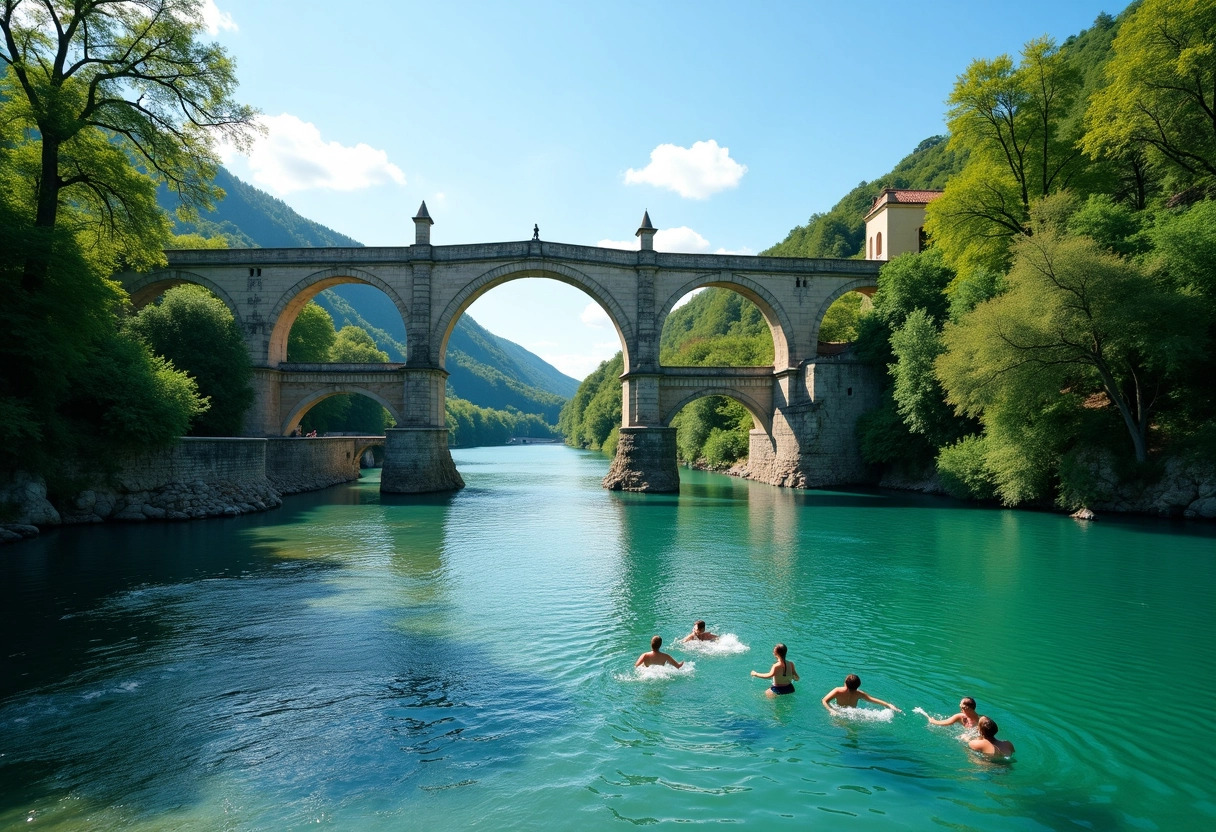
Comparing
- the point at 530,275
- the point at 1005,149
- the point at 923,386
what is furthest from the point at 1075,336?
the point at 530,275

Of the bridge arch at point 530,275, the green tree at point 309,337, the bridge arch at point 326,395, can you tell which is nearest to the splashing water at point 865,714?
the bridge arch at point 530,275

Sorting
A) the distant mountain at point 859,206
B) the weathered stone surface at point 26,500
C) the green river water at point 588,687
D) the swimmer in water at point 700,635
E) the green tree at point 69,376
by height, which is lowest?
the green river water at point 588,687

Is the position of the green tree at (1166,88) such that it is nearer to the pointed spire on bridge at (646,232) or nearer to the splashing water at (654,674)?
the pointed spire on bridge at (646,232)

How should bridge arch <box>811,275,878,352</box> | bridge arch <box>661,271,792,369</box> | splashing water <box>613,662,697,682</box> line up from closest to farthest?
1. splashing water <box>613,662,697,682</box>
2. bridge arch <box>661,271,792,369</box>
3. bridge arch <box>811,275,878,352</box>

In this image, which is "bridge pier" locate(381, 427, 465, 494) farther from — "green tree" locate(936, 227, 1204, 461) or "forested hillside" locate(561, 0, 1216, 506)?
"green tree" locate(936, 227, 1204, 461)

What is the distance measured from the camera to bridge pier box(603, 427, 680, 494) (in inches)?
1184

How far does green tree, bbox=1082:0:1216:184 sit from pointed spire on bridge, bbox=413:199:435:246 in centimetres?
2598

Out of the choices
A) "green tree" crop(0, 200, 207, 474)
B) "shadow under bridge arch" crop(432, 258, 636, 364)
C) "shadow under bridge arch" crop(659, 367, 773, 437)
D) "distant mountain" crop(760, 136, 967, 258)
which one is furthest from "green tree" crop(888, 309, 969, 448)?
"distant mountain" crop(760, 136, 967, 258)

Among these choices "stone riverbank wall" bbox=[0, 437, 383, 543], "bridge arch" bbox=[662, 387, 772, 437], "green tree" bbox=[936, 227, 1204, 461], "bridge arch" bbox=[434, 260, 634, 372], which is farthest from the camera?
"bridge arch" bbox=[662, 387, 772, 437]

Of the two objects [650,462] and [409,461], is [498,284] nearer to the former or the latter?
[409,461]

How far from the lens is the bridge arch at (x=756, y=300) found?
1235 inches

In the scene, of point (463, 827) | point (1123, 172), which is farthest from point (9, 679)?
point (1123, 172)

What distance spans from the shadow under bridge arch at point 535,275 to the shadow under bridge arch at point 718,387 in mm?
2436

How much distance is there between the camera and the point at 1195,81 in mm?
21281
